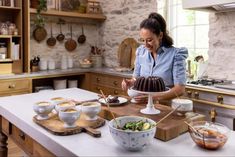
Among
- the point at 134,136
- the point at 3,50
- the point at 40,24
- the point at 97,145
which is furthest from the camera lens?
the point at 40,24

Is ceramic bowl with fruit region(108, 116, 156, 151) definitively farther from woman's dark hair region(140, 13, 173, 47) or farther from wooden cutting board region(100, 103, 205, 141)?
woman's dark hair region(140, 13, 173, 47)

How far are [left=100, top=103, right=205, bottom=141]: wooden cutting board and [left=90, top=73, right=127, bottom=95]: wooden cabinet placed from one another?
2078 millimetres

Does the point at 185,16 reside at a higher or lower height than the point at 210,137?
higher

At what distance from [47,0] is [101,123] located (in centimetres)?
348

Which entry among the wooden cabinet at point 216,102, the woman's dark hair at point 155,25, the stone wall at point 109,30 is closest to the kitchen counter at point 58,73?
the stone wall at point 109,30

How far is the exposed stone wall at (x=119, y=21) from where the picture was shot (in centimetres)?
441

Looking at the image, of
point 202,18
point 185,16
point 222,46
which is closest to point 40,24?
point 185,16

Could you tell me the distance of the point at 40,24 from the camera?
4.42 m

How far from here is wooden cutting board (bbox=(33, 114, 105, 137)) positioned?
4.67 ft

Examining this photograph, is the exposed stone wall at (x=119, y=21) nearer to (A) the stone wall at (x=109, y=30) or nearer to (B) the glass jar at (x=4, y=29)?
(A) the stone wall at (x=109, y=30)

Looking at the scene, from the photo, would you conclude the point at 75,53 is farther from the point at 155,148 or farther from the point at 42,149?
the point at 155,148

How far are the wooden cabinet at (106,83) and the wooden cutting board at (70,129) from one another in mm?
2299

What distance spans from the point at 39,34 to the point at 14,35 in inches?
23.9

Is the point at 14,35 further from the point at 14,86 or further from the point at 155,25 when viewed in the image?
the point at 155,25
